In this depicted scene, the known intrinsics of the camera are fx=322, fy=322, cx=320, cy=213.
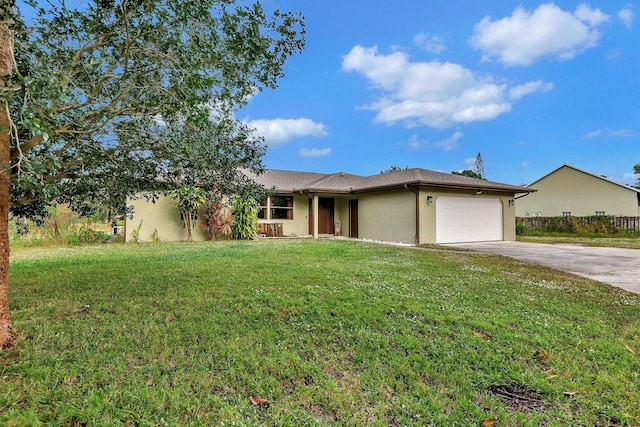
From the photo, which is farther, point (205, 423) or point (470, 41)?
point (470, 41)

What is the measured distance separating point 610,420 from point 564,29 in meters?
16.1

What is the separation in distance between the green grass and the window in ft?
37.3

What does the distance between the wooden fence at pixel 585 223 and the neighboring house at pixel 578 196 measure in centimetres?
399

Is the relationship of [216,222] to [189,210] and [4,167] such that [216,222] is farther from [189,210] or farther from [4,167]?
[4,167]

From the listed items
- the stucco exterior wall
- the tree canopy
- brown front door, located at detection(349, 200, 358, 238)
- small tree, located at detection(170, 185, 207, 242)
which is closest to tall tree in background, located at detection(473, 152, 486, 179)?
the stucco exterior wall

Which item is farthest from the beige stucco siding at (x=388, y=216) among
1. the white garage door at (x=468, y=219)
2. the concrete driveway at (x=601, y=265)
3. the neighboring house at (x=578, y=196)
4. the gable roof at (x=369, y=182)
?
the neighboring house at (x=578, y=196)

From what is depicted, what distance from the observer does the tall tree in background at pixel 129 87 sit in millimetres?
2799

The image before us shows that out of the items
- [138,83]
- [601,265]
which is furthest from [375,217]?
[138,83]

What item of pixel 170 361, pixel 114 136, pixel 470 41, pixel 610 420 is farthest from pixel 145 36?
pixel 470 41

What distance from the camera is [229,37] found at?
365 centimetres

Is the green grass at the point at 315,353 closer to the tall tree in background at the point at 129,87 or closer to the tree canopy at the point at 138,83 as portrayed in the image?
the tall tree in background at the point at 129,87

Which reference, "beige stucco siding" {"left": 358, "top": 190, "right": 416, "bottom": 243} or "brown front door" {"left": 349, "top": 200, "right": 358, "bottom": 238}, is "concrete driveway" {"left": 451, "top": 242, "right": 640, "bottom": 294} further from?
"brown front door" {"left": 349, "top": 200, "right": 358, "bottom": 238}

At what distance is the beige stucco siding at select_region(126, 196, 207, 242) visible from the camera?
14227mm

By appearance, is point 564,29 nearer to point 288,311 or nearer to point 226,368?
point 288,311
